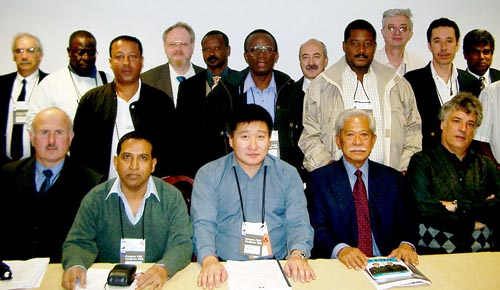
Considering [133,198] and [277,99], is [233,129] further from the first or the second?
[277,99]

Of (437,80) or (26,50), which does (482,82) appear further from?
(26,50)

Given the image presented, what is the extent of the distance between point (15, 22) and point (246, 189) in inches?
114

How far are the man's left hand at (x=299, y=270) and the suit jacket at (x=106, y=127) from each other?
65.1 inches

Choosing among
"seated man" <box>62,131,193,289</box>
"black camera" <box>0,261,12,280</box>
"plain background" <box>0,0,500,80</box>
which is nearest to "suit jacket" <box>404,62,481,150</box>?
"plain background" <box>0,0,500,80</box>

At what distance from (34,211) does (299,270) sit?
5.44ft

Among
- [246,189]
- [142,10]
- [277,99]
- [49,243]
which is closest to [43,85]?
[142,10]

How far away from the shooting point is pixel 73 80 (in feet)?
11.9

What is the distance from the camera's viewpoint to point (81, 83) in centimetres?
363

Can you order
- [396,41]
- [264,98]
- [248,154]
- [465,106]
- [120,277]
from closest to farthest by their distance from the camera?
[120,277]
[248,154]
[465,106]
[264,98]
[396,41]

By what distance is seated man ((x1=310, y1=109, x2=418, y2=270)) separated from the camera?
250 centimetres

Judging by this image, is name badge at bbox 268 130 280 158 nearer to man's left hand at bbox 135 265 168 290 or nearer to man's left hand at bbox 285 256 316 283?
man's left hand at bbox 285 256 316 283

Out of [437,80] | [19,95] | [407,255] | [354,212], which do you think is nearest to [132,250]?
[354,212]

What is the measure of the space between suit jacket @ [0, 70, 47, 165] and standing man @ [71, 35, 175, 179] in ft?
2.50

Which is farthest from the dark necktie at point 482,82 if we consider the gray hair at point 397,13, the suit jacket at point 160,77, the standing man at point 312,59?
the suit jacket at point 160,77
